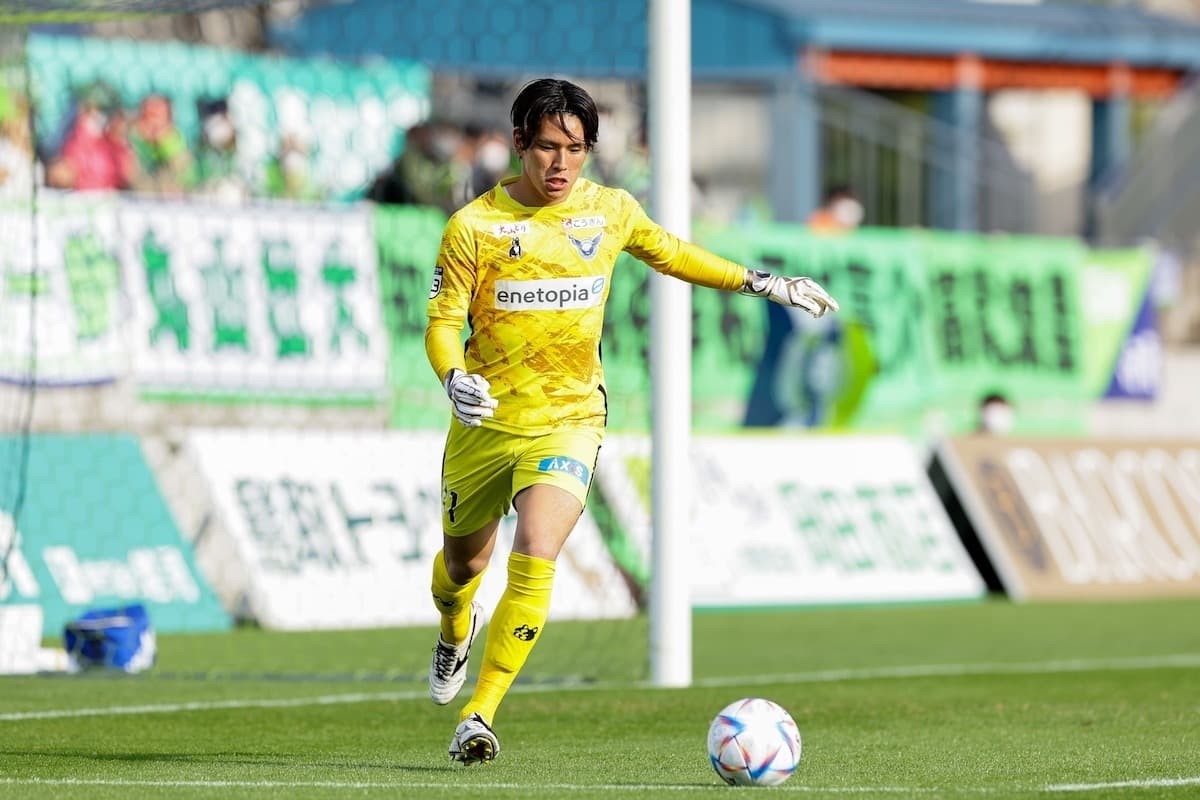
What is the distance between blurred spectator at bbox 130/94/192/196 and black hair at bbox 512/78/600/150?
10475 mm

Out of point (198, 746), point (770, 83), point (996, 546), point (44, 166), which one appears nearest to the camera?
point (198, 746)

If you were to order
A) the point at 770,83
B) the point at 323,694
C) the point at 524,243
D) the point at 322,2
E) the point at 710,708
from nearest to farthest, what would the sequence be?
the point at 524,243 < the point at 710,708 < the point at 323,694 < the point at 770,83 < the point at 322,2

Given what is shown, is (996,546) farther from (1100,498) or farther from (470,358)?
(470,358)

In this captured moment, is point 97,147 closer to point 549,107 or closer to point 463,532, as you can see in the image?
point 463,532

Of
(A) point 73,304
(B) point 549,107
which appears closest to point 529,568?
(B) point 549,107

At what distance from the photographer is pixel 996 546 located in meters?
18.4

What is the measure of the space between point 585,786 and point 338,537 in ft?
25.8

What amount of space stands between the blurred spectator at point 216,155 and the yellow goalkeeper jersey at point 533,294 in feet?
33.4

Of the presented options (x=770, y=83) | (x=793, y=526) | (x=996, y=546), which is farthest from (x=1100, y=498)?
(x=770, y=83)

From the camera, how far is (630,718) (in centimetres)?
956

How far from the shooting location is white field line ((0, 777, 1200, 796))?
274 inches

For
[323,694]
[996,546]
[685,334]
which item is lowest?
[996,546]

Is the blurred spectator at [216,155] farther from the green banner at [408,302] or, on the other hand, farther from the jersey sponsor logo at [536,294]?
the jersey sponsor logo at [536,294]

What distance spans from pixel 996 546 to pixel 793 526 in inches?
81.1
